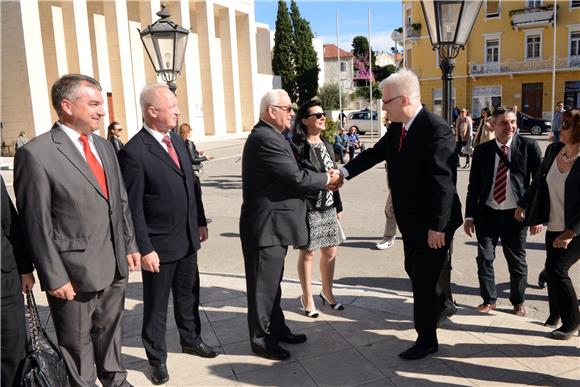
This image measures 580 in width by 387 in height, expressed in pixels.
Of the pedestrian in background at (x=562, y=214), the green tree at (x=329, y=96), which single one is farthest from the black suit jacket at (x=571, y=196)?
the green tree at (x=329, y=96)

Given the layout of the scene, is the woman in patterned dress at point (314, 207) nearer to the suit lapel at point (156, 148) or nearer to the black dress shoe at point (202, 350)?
the black dress shoe at point (202, 350)

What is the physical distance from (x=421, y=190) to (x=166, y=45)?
4409 mm

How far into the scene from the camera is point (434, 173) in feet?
11.5

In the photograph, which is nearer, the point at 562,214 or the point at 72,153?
the point at 72,153

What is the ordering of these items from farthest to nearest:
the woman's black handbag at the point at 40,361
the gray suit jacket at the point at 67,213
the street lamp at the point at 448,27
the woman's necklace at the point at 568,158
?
the street lamp at the point at 448,27 → the woman's necklace at the point at 568,158 → the gray suit jacket at the point at 67,213 → the woman's black handbag at the point at 40,361

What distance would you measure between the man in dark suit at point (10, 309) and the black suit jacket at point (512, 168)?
3.90m

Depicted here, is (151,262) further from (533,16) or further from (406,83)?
(533,16)

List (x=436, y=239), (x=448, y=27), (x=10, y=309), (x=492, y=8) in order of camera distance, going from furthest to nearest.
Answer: (x=492, y=8), (x=448, y=27), (x=436, y=239), (x=10, y=309)

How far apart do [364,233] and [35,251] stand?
5.94 metres

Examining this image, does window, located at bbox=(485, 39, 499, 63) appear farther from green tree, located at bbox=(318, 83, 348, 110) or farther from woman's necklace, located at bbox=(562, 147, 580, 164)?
woman's necklace, located at bbox=(562, 147, 580, 164)

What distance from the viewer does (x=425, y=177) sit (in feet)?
11.9

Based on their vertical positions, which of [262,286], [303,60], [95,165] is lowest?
[262,286]

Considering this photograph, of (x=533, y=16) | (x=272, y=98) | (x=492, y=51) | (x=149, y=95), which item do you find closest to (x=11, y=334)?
(x=149, y=95)

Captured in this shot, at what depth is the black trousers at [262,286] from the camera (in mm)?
3824
